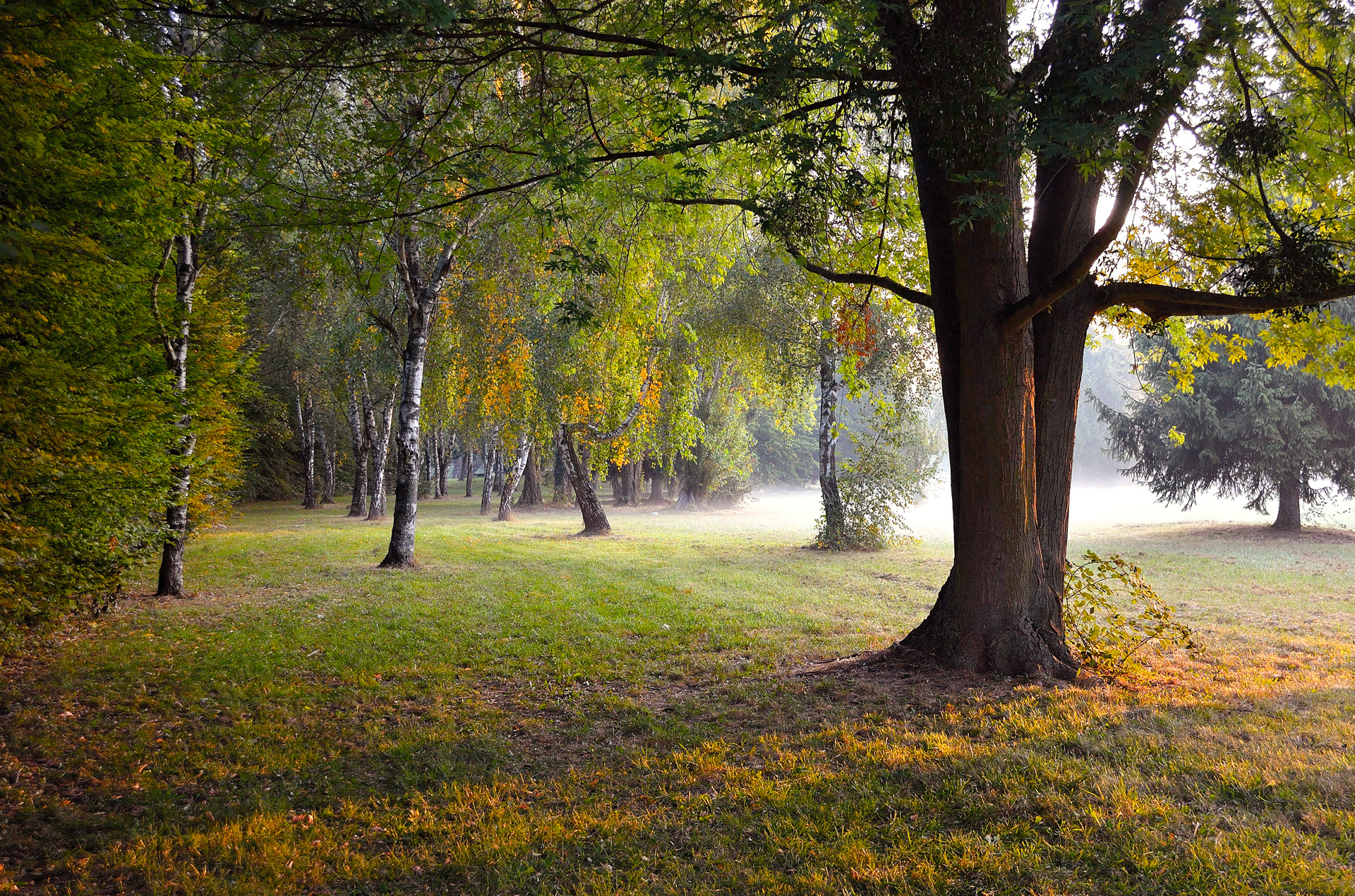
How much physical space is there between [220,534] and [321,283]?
14806 millimetres

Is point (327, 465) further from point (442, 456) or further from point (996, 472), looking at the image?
point (996, 472)

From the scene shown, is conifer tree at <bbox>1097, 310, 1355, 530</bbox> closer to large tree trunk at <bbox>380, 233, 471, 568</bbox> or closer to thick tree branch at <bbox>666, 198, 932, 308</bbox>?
thick tree branch at <bbox>666, 198, 932, 308</bbox>

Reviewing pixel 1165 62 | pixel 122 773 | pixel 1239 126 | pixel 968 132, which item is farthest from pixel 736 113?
pixel 122 773

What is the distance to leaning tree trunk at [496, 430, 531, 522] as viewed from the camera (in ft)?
76.3

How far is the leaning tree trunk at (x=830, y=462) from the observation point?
1798 cm

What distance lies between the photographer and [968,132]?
4441 millimetres

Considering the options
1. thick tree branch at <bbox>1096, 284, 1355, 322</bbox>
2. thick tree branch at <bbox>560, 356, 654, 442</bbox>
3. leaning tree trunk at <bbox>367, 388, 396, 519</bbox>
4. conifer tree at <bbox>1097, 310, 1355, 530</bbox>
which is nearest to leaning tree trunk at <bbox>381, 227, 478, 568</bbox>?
thick tree branch at <bbox>560, 356, 654, 442</bbox>

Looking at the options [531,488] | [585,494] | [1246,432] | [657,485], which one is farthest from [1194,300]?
→ [657,485]

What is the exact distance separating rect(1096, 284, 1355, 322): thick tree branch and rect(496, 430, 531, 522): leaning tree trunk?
1791cm

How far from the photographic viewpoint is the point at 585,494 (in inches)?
829

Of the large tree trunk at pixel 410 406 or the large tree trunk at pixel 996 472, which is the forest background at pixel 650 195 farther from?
the large tree trunk at pixel 410 406

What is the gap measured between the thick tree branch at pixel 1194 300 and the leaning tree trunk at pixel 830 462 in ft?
38.0

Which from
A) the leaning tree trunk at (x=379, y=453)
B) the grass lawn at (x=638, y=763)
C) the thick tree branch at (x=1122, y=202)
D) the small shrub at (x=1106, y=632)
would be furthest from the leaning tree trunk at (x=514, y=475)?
the thick tree branch at (x=1122, y=202)

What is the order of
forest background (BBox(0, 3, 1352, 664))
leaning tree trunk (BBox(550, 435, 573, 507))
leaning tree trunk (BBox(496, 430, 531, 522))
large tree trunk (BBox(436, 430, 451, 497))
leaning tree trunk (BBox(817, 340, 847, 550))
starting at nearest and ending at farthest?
forest background (BBox(0, 3, 1352, 664)), leaning tree trunk (BBox(817, 340, 847, 550)), leaning tree trunk (BBox(496, 430, 531, 522)), leaning tree trunk (BBox(550, 435, 573, 507)), large tree trunk (BBox(436, 430, 451, 497))
